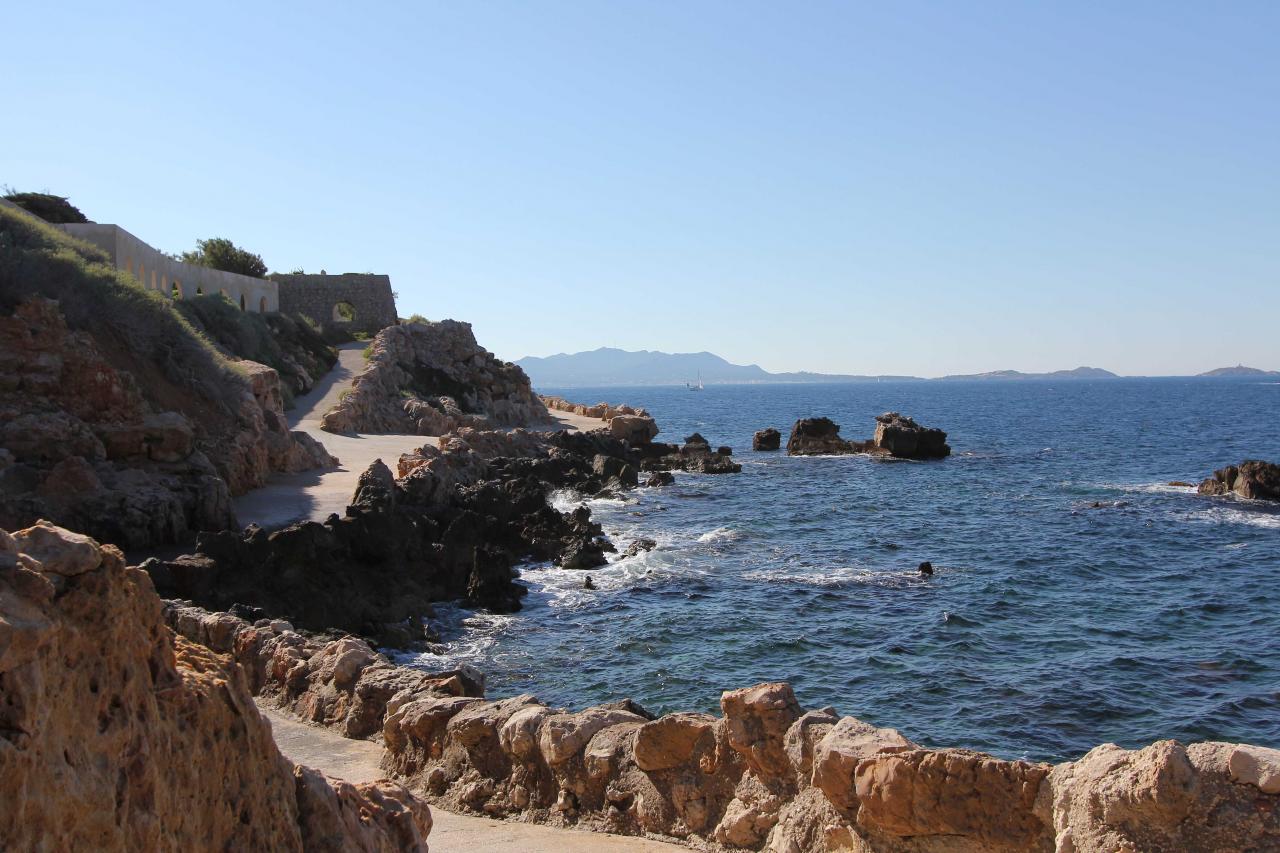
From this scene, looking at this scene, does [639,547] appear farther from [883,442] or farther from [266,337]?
[883,442]

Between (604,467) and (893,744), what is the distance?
35906mm

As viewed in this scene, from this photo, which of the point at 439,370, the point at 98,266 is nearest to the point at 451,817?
the point at 98,266

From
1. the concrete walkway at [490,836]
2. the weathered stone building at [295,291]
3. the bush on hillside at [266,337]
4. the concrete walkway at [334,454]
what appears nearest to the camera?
the concrete walkway at [490,836]

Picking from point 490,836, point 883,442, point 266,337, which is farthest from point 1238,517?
point 266,337

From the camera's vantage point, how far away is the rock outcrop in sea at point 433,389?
149 feet

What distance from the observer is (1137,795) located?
6168 mm

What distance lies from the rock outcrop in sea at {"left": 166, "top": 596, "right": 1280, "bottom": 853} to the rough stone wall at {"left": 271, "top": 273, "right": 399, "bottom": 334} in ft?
183

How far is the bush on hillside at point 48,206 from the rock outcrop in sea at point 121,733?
151ft

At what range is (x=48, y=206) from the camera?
45.8 metres

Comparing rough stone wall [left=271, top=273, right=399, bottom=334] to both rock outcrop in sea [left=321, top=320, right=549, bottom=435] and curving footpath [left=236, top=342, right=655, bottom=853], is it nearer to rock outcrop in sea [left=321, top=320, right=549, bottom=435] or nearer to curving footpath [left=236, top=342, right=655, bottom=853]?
curving footpath [left=236, top=342, right=655, bottom=853]

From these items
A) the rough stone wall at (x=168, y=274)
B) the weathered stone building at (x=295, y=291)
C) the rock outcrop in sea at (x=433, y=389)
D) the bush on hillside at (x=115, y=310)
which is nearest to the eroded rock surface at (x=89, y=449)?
the bush on hillside at (x=115, y=310)

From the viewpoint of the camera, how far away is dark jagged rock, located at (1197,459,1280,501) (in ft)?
124

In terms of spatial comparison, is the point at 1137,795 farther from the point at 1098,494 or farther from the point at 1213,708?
the point at 1098,494

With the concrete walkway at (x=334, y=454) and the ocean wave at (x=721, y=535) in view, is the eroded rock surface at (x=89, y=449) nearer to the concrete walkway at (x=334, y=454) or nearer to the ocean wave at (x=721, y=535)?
the concrete walkway at (x=334, y=454)
